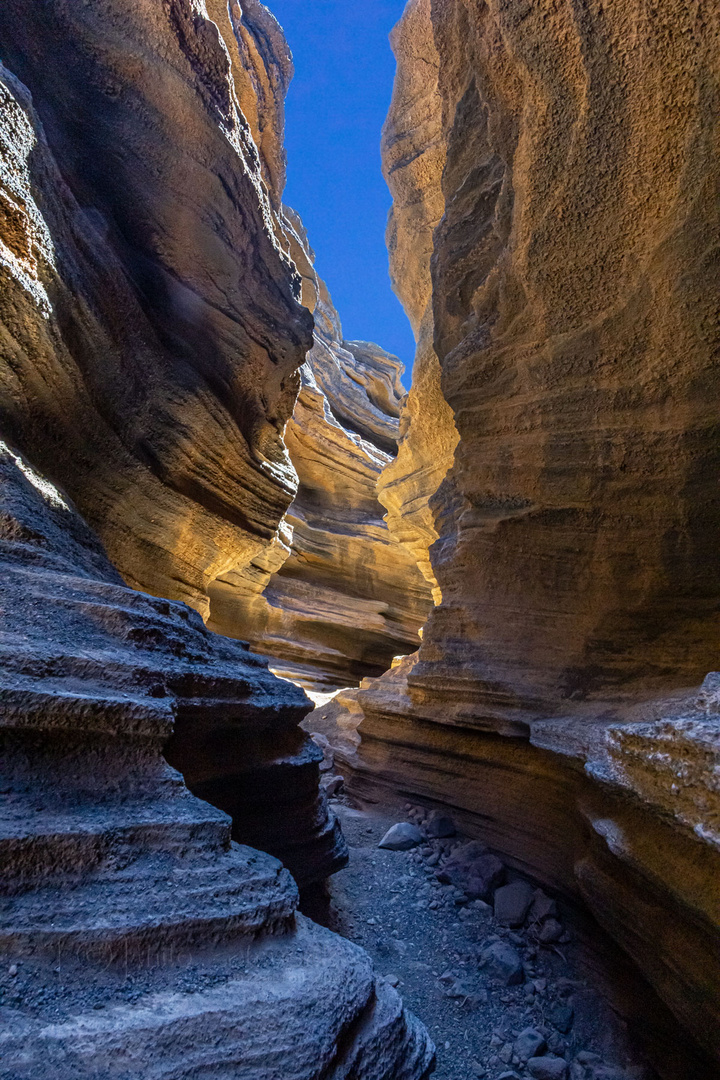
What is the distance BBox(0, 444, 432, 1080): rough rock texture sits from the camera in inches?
60.8

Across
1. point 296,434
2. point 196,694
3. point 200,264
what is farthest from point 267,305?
point 296,434

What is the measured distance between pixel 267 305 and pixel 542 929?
308 inches

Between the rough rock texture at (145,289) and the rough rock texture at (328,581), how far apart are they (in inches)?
266

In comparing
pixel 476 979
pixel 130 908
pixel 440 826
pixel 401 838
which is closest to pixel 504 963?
pixel 476 979

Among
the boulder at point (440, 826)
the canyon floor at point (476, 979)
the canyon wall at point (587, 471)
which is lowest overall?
the canyon floor at point (476, 979)

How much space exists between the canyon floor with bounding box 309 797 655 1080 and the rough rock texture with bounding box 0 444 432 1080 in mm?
1495

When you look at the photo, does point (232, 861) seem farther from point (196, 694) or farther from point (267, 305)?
point (267, 305)

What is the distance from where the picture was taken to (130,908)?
5.99 feet

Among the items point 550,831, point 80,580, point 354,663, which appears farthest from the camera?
point 354,663

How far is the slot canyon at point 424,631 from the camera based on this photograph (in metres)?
1.93

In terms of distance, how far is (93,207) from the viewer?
19.7 ft

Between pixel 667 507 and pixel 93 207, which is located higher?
pixel 93 207

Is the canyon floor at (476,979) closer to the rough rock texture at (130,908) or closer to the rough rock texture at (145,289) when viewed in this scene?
the rough rock texture at (130,908)

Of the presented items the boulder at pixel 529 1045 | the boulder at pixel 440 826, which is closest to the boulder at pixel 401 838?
the boulder at pixel 440 826
